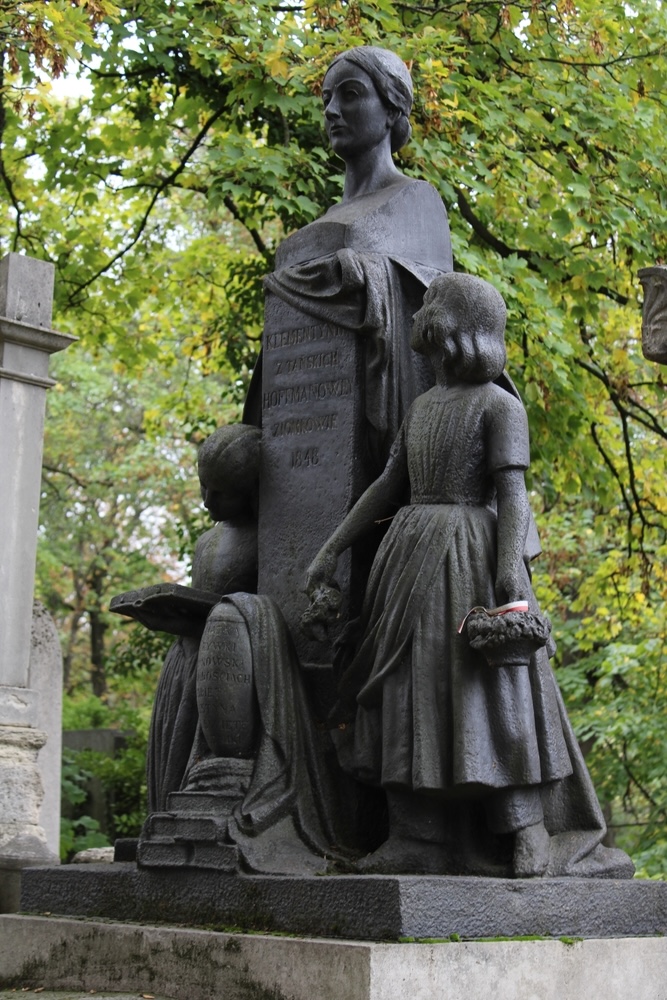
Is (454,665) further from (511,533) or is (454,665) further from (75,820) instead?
(75,820)

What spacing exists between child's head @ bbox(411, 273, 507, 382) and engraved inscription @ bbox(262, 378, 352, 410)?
0.49 metres

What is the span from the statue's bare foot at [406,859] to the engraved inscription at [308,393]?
1.87 meters

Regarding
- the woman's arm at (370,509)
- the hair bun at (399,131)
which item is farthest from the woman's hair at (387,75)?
the woman's arm at (370,509)

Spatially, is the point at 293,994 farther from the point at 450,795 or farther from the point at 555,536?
the point at 555,536

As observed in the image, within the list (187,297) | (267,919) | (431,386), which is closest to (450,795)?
(267,919)

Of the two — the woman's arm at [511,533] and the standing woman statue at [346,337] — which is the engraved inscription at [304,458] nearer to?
the standing woman statue at [346,337]

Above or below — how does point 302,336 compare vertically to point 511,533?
above

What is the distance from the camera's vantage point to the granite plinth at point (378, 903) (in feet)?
15.9

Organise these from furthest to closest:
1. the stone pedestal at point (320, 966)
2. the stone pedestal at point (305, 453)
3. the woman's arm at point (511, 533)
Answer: the stone pedestal at point (305, 453), the woman's arm at point (511, 533), the stone pedestal at point (320, 966)

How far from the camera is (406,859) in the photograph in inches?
214

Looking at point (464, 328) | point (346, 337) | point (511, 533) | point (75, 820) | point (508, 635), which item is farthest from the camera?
point (75, 820)

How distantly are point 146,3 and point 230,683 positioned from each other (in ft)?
24.7

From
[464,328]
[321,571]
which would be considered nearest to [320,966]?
[321,571]

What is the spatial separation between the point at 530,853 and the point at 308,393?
7.12ft
